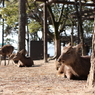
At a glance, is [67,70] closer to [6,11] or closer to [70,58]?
[70,58]


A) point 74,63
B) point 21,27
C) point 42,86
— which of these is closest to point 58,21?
point 21,27

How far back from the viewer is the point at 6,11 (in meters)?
20.7

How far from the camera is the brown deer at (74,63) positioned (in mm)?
6219

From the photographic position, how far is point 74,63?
634 cm

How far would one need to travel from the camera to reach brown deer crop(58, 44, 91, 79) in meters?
6.22

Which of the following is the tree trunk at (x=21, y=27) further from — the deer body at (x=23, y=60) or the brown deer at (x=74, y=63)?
the brown deer at (x=74, y=63)

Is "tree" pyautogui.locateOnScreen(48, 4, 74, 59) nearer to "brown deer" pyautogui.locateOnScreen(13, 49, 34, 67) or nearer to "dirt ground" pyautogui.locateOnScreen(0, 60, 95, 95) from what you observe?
"brown deer" pyautogui.locateOnScreen(13, 49, 34, 67)

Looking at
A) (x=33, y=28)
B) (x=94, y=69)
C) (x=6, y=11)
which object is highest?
(x=6, y=11)

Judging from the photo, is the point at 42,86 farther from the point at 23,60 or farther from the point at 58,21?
the point at 58,21

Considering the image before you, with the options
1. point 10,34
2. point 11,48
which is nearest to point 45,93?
point 11,48

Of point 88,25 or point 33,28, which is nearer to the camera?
point 33,28

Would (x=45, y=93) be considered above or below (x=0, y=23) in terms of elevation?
below

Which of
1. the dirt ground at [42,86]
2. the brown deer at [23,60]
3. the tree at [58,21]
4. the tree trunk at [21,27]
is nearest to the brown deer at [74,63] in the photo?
the dirt ground at [42,86]

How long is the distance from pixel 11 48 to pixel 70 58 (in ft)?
27.3
